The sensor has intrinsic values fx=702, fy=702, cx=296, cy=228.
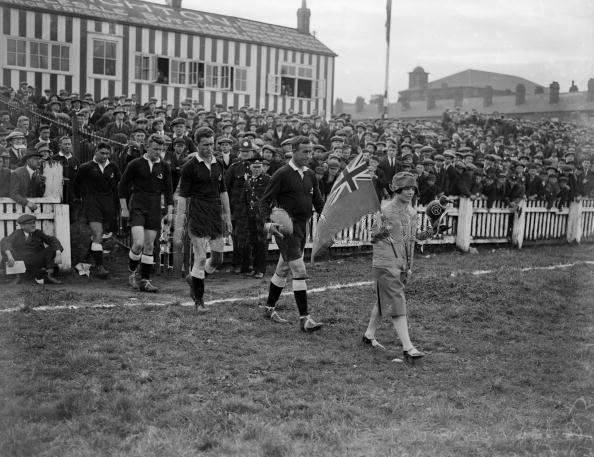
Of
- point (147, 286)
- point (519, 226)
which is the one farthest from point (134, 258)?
point (519, 226)

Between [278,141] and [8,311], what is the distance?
30.9 feet

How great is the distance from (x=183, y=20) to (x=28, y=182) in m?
19.5

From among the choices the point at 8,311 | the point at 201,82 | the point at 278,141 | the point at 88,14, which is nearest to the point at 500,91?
the point at 201,82

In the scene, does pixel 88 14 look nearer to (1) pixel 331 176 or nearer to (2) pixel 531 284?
(1) pixel 331 176

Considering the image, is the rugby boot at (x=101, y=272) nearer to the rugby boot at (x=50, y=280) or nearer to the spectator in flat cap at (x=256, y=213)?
the rugby boot at (x=50, y=280)

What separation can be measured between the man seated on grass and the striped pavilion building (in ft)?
45.6

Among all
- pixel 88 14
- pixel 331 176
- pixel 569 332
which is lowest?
pixel 569 332

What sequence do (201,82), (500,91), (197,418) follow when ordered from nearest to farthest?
(197,418) < (201,82) < (500,91)

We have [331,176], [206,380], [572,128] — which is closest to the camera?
[206,380]

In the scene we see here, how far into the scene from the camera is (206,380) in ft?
18.7

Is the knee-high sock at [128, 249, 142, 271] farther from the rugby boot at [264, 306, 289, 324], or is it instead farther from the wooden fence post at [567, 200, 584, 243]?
the wooden fence post at [567, 200, 584, 243]

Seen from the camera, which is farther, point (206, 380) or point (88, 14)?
point (88, 14)

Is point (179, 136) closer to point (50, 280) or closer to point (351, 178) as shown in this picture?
point (50, 280)

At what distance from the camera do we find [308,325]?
7488 mm
